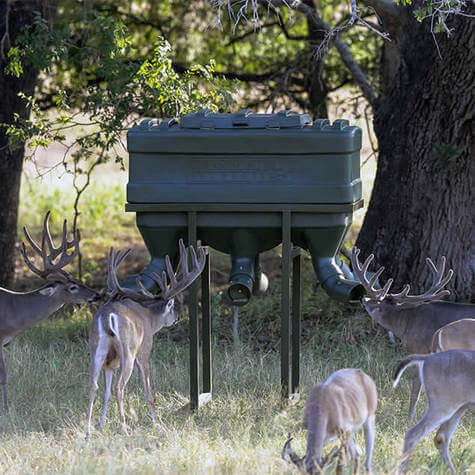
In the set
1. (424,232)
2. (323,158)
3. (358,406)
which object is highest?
(323,158)

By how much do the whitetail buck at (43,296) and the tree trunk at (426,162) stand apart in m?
3.39

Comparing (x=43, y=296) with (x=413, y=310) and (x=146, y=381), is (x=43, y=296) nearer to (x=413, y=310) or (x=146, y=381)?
(x=146, y=381)

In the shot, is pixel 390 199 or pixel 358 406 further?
pixel 390 199

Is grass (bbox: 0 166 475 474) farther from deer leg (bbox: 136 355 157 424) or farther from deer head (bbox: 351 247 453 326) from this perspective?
deer head (bbox: 351 247 453 326)

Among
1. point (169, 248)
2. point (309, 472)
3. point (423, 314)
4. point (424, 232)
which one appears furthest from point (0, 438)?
point (424, 232)

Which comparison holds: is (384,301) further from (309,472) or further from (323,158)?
(309,472)

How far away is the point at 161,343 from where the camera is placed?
933cm

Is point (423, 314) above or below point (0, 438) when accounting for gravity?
above

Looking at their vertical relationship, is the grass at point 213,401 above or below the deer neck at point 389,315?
below

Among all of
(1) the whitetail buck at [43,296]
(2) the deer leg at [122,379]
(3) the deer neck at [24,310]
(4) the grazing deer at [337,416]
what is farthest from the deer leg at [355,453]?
(3) the deer neck at [24,310]

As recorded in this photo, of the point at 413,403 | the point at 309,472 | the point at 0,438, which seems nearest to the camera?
the point at 309,472

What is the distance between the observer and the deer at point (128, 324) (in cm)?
636

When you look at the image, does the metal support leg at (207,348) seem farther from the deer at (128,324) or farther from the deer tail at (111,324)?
the deer tail at (111,324)

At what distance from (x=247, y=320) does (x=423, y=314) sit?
3126 mm
